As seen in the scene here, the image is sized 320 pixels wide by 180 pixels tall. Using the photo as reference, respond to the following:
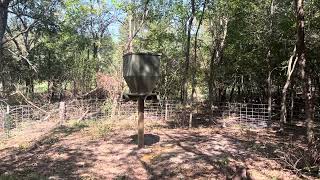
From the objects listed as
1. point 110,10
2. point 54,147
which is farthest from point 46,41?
point 54,147

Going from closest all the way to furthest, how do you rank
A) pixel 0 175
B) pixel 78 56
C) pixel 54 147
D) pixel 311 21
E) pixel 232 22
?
pixel 0 175 < pixel 54 147 < pixel 311 21 < pixel 232 22 < pixel 78 56

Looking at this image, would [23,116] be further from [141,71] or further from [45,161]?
[141,71]

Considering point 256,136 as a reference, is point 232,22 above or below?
above

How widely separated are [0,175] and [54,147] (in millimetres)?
2639

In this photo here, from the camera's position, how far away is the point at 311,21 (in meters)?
14.3

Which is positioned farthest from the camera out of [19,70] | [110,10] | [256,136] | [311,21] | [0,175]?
[110,10]

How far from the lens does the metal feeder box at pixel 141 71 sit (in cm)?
923

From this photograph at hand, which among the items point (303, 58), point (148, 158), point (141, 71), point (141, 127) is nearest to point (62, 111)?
point (141, 127)

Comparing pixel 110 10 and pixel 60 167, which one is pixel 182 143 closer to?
pixel 60 167

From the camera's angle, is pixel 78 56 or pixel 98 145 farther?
pixel 78 56

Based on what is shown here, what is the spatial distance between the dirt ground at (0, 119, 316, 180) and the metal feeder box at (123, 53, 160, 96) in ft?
5.10

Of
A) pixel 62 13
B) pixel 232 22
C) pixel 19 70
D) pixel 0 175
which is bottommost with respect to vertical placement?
pixel 0 175

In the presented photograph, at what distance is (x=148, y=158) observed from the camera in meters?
8.66

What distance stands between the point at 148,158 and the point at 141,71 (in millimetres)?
2140
